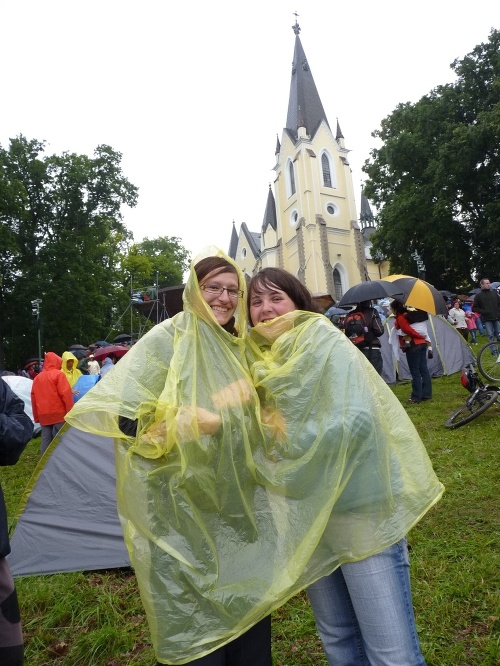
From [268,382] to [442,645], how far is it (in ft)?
5.98

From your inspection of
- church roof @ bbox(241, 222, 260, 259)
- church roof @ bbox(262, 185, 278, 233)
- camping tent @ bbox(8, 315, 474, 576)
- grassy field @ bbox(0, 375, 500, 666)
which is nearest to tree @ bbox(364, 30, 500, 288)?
grassy field @ bbox(0, 375, 500, 666)

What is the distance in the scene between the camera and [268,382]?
143 centimetres

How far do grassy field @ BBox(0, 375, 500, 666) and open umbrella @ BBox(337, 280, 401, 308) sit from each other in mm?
4192

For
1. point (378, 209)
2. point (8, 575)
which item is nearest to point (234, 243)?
point (378, 209)

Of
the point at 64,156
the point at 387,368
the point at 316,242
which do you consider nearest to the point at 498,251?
the point at 387,368

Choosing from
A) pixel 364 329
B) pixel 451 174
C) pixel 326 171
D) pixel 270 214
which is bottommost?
pixel 364 329

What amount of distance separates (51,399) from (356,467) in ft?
20.6

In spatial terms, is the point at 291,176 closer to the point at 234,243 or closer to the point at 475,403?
the point at 234,243

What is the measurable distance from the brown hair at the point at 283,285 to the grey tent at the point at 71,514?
2524mm

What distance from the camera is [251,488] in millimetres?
1402

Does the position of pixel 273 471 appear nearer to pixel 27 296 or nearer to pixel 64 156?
pixel 27 296

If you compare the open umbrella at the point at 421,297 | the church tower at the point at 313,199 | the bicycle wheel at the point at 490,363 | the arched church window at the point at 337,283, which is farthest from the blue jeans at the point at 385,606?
the arched church window at the point at 337,283

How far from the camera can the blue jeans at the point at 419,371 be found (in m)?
7.38

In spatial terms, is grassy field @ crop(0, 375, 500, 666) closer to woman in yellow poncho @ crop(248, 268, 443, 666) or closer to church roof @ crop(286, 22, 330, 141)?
woman in yellow poncho @ crop(248, 268, 443, 666)
